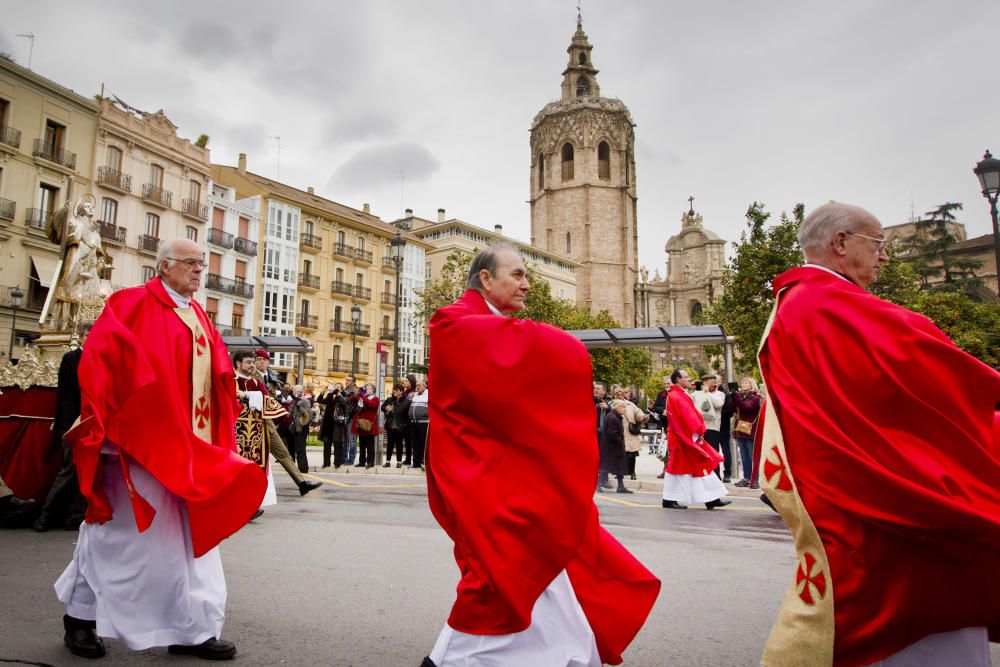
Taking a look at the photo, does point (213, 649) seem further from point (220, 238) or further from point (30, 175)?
point (220, 238)

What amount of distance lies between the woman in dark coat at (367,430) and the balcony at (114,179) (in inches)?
1091

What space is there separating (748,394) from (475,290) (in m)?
10.8

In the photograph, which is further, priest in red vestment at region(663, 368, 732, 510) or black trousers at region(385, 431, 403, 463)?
black trousers at region(385, 431, 403, 463)

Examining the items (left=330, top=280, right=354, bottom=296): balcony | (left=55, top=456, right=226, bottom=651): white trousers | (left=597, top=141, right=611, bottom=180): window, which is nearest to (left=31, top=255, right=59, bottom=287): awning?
(left=330, top=280, right=354, bottom=296): balcony

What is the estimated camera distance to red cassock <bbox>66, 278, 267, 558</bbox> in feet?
11.2

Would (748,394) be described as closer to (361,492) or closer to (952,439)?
(361,492)

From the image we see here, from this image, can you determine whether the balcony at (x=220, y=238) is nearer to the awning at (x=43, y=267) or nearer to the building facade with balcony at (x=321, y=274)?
the building facade with balcony at (x=321, y=274)

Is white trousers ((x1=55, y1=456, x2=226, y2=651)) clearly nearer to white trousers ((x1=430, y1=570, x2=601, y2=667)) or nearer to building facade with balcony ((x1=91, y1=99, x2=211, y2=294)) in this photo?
white trousers ((x1=430, y1=570, x2=601, y2=667))

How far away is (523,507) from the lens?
2.75 metres

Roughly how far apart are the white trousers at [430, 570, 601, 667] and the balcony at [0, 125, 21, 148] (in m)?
38.5

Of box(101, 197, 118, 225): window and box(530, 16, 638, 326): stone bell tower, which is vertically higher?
box(530, 16, 638, 326): stone bell tower

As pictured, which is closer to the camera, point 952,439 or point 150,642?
point 952,439

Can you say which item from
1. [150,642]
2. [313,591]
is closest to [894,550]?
[150,642]

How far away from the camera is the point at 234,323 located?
46312mm
